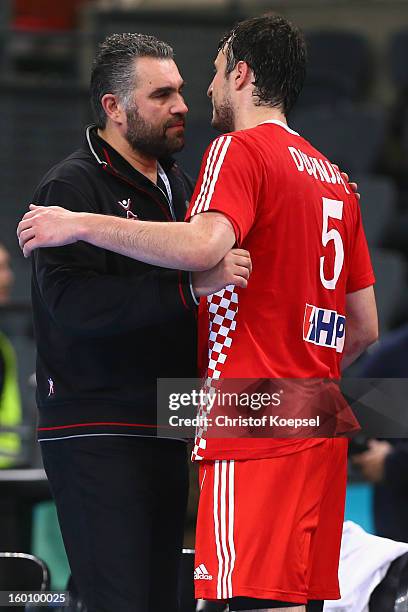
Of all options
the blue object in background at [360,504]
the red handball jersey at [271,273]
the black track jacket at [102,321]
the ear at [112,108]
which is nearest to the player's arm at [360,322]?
the red handball jersey at [271,273]

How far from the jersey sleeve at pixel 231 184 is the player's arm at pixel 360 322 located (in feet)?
1.81

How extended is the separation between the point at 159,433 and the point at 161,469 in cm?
10

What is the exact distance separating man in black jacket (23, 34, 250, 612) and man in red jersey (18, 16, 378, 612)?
0.15 metres

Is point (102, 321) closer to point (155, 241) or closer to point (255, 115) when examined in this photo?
point (155, 241)

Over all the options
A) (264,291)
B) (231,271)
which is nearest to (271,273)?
(264,291)

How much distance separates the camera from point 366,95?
10062mm

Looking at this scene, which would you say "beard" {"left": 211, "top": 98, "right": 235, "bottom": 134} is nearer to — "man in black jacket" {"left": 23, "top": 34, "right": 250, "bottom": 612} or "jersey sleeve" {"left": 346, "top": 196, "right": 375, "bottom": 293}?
"man in black jacket" {"left": 23, "top": 34, "right": 250, "bottom": 612}

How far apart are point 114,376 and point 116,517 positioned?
34cm

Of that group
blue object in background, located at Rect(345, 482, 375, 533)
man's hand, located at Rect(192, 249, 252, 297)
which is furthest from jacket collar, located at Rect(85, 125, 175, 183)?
blue object in background, located at Rect(345, 482, 375, 533)

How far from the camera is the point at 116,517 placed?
9.07 ft

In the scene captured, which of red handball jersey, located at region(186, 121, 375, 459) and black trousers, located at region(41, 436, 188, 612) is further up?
red handball jersey, located at region(186, 121, 375, 459)

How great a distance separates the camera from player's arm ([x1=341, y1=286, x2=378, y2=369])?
9.71 feet

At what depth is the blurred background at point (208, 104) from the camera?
7.89 m

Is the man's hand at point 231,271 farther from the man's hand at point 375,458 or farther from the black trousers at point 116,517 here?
the man's hand at point 375,458
